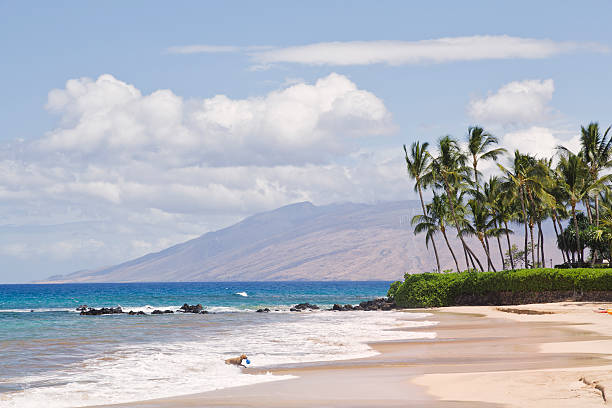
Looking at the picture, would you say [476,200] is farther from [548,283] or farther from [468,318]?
[468,318]

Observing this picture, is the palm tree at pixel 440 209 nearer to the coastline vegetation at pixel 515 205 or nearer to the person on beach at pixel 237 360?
the coastline vegetation at pixel 515 205

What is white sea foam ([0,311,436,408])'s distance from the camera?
1524 centimetres

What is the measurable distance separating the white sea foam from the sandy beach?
113 centimetres

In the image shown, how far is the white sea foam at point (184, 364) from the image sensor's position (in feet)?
50.0

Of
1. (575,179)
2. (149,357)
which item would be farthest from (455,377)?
(575,179)

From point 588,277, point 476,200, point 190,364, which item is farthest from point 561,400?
point 476,200

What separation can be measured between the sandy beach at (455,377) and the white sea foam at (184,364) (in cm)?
113

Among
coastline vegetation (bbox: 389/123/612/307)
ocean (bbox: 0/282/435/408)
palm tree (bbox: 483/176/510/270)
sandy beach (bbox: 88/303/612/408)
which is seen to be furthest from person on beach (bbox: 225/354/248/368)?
palm tree (bbox: 483/176/510/270)

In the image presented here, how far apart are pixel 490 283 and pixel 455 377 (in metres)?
35.3

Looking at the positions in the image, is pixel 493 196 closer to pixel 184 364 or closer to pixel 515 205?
pixel 515 205

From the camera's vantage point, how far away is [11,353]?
24.5 meters

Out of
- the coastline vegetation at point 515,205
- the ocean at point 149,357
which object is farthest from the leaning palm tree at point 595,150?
the ocean at point 149,357

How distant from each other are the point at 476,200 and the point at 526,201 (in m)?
4.34

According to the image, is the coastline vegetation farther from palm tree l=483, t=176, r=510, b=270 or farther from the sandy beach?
the sandy beach
